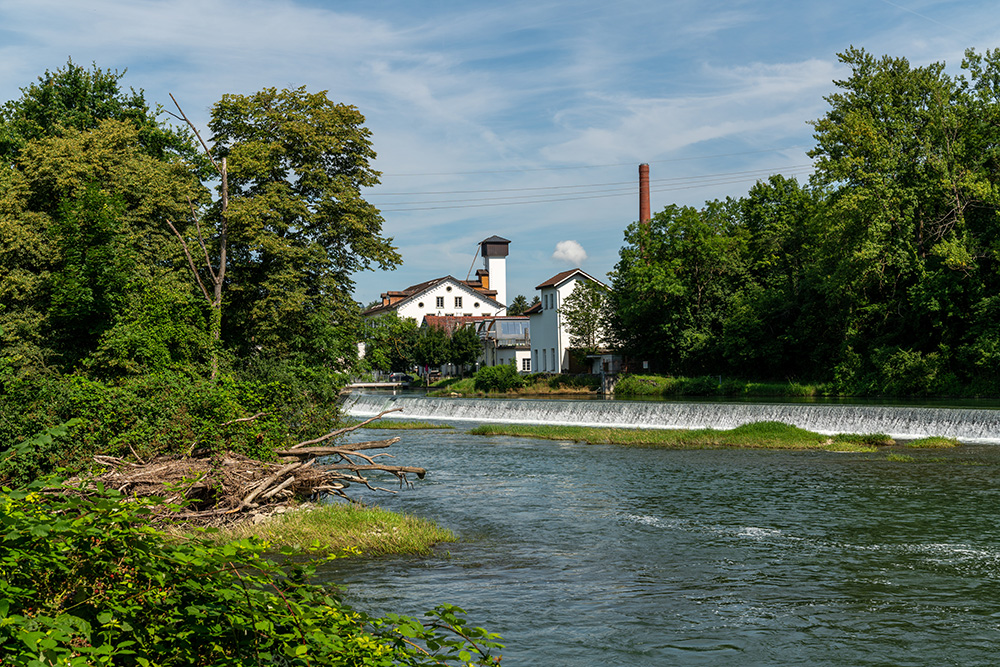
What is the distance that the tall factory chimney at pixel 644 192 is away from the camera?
70.4 m

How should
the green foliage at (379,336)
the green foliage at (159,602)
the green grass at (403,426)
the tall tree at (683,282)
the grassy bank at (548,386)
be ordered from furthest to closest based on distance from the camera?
1. the grassy bank at (548,386)
2. the tall tree at (683,282)
3. the green grass at (403,426)
4. the green foliage at (379,336)
5. the green foliage at (159,602)

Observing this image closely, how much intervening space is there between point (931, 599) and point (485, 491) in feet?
37.6

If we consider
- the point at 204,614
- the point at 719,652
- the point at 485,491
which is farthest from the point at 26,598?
the point at 485,491

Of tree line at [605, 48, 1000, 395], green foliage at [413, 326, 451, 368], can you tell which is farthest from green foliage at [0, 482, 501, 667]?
green foliage at [413, 326, 451, 368]

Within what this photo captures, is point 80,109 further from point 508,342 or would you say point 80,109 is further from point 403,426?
point 508,342

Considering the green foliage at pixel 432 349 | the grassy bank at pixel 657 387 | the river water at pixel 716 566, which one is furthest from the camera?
the green foliage at pixel 432 349

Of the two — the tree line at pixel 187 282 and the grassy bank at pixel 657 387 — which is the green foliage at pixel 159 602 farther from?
the grassy bank at pixel 657 387

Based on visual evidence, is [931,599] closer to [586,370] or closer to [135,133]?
[135,133]

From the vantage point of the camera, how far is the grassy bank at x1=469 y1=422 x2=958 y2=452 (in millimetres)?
27594

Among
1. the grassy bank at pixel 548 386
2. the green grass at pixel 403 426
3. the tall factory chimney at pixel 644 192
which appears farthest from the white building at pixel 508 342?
the green grass at pixel 403 426

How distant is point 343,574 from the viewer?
12000mm

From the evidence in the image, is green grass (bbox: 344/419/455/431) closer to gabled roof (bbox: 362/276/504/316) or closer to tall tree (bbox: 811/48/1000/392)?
tall tree (bbox: 811/48/1000/392)

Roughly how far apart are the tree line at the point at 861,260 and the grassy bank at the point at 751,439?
15.7m

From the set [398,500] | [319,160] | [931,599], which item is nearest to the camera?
[931,599]
